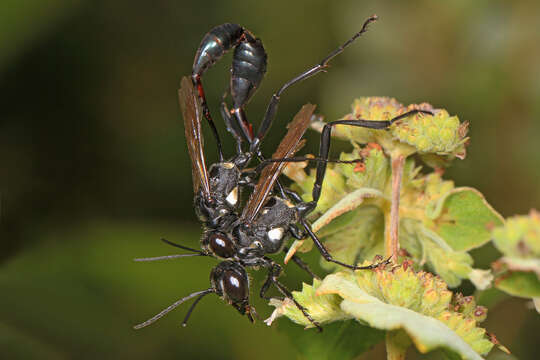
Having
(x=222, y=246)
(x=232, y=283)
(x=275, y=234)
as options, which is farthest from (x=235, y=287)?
(x=275, y=234)

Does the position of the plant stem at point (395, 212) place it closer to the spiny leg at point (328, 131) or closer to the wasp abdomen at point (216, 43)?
the spiny leg at point (328, 131)

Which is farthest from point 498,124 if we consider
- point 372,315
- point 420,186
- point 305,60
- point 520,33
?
point 372,315

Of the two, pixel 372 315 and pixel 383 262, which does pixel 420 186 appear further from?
pixel 372 315

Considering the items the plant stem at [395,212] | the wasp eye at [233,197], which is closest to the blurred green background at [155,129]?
the wasp eye at [233,197]

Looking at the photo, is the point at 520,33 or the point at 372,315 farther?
the point at 520,33

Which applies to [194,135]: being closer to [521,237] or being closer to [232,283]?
[232,283]

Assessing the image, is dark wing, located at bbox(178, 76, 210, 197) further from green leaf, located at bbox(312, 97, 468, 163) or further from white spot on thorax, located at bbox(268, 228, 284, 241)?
green leaf, located at bbox(312, 97, 468, 163)
